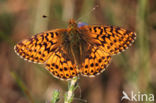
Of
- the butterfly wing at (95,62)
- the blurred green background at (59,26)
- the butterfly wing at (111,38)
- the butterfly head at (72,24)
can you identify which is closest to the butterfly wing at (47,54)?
the butterfly wing at (95,62)

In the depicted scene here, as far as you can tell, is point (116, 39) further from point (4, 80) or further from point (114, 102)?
point (4, 80)

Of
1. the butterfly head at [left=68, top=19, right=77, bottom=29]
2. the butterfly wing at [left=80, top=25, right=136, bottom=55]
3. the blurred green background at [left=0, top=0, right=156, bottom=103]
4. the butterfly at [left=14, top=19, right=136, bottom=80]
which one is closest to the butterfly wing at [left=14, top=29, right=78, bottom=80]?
the butterfly at [left=14, top=19, right=136, bottom=80]

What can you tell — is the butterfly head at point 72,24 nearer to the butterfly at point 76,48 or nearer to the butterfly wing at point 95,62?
the butterfly at point 76,48

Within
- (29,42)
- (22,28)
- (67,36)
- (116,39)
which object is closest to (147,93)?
(116,39)

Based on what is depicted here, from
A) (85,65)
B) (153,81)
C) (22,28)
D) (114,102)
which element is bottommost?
(114,102)

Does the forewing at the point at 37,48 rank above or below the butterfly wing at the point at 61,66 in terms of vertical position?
above

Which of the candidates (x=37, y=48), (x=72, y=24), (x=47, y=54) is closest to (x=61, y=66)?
(x=47, y=54)
